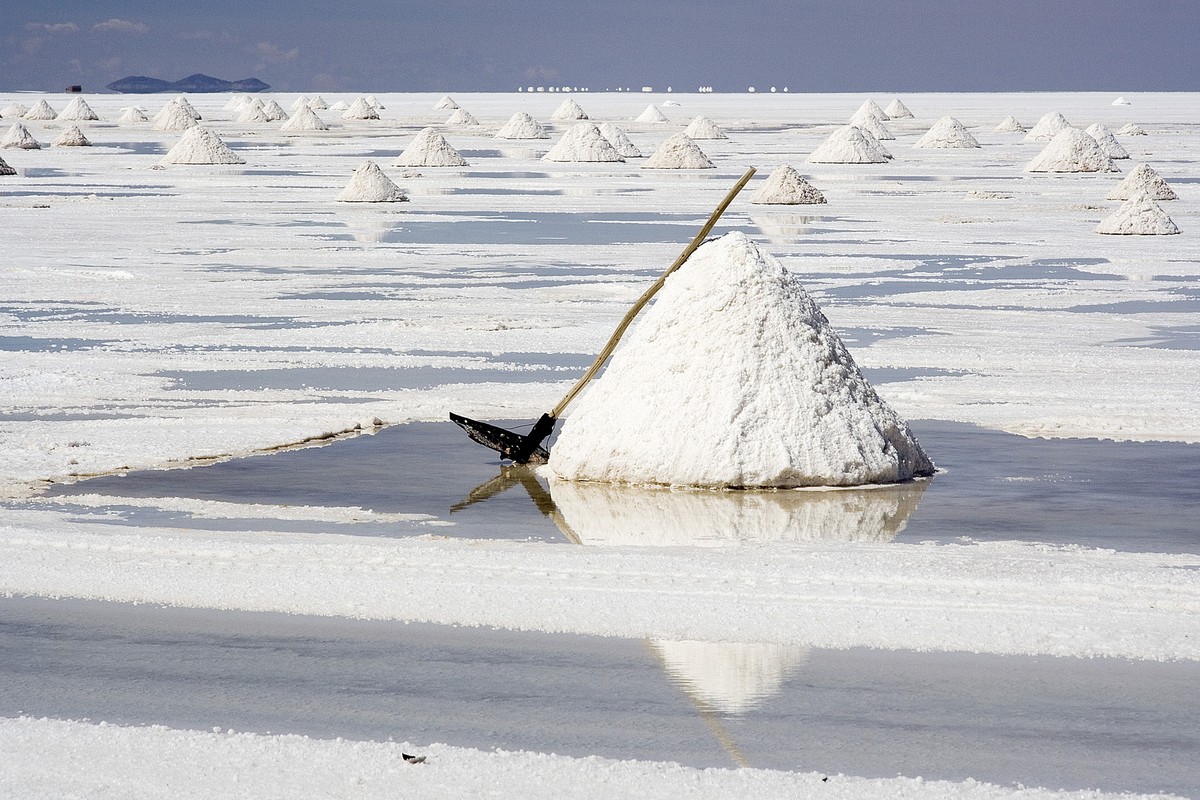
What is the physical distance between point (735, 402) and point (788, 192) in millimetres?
18944

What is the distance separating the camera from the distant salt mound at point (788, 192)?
25859mm

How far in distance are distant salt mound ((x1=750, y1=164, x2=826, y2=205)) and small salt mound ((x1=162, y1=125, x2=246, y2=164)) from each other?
16014 millimetres

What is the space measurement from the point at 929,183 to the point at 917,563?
1027 inches

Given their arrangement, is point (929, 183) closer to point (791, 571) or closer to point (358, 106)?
point (791, 571)

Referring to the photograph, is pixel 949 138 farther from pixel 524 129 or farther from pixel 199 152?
pixel 199 152

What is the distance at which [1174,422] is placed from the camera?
880 centimetres

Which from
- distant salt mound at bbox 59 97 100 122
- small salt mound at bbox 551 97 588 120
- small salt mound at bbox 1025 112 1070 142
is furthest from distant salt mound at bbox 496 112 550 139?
distant salt mound at bbox 59 97 100 122

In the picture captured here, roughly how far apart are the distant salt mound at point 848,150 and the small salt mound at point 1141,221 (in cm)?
1857

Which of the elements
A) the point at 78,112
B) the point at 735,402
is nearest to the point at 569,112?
the point at 78,112

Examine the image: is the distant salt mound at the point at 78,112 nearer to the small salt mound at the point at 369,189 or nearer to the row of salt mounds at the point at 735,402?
the small salt mound at the point at 369,189

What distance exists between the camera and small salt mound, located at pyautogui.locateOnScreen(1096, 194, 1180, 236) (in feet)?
67.6

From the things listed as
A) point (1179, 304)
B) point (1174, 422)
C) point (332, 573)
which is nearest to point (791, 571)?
point (332, 573)

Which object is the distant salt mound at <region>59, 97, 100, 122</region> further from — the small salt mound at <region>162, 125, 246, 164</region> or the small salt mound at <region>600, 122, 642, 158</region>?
the small salt mound at <region>600, 122, 642, 158</region>

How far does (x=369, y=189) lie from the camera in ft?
85.7
